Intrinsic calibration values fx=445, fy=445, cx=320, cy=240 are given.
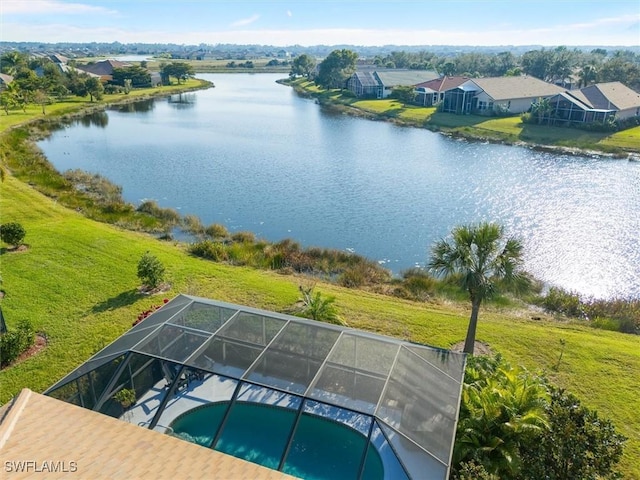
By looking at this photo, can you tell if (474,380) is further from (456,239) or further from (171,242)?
(171,242)

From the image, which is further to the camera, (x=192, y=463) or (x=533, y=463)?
(x=533, y=463)

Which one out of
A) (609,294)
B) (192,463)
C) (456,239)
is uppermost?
(456,239)

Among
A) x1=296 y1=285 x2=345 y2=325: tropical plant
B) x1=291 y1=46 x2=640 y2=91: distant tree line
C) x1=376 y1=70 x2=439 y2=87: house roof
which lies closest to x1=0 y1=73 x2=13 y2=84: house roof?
x1=291 y1=46 x2=640 y2=91: distant tree line

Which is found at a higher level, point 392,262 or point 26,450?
point 26,450

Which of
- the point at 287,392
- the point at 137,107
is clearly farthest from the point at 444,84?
the point at 287,392

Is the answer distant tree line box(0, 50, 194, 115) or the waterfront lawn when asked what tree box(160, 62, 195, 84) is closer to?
distant tree line box(0, 50, 194, 115)

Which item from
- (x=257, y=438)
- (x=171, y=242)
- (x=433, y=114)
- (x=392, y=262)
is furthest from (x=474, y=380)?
(x=433, y=114)
